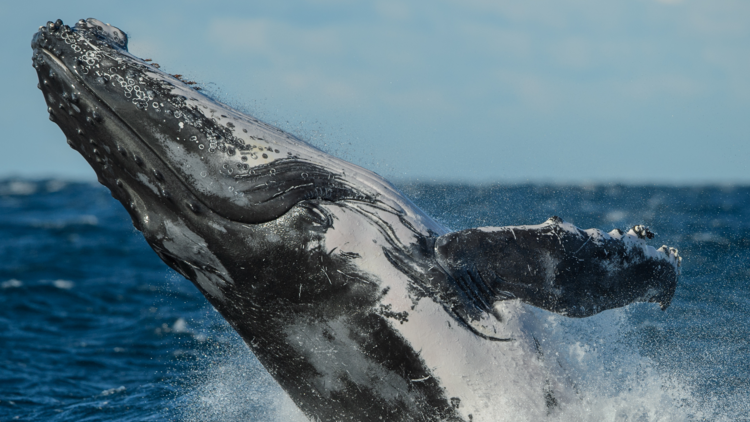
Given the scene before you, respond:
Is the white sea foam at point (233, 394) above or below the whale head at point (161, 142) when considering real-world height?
below

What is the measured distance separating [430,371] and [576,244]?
1.64 m

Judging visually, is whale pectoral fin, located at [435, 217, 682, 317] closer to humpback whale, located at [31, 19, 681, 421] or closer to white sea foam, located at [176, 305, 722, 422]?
humpback whale, located at [31, 19, 681, 421]

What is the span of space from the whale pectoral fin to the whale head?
103cm

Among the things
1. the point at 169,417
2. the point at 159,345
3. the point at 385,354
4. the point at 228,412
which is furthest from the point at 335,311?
the point at 159,345

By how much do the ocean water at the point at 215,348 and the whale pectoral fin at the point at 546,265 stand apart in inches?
16.5

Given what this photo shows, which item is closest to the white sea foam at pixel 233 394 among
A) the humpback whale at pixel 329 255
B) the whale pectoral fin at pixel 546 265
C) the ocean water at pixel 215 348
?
the ocean water at pixel 215 348

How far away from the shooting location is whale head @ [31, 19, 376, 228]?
5238mm

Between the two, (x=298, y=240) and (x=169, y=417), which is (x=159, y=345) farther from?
(x=298, y=240)

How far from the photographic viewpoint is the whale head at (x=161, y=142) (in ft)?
17.2

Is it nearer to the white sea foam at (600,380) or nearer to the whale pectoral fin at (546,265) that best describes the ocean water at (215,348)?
the white sea foam at (600,380)

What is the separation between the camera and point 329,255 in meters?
5.20

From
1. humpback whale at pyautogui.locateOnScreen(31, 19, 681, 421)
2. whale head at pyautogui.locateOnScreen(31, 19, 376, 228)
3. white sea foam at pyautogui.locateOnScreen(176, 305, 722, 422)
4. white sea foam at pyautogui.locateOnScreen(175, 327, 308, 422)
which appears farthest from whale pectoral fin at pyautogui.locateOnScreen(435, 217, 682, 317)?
white sea foam at pyautogui.locateOnScreen(175, 327, 308, 422)

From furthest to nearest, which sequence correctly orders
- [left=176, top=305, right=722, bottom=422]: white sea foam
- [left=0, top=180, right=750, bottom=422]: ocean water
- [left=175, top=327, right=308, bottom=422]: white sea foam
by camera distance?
1. [left=175, top=327, right=308, bottom=422]: white sea foam
2. [left=0, top=180, right=750, bottom=422]: ocean water
3. [left=176, top=305, right=722, bottom=422]: white sea foam

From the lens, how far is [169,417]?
7957 millimetres
